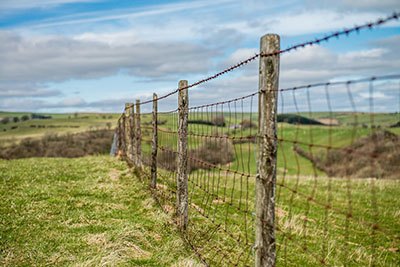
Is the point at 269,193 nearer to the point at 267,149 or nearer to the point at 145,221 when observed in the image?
the point at 267,149

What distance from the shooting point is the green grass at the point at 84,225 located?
23.4ft

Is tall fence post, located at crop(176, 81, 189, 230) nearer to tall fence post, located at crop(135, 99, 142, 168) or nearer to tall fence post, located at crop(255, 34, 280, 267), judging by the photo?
tall fence post, located at crop(255, 34, 280, 267)

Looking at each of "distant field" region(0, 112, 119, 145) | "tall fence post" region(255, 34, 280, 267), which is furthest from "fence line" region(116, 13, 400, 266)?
"distant field" region(0, 112, 119, 145)

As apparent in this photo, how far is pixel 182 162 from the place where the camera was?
28.5ft

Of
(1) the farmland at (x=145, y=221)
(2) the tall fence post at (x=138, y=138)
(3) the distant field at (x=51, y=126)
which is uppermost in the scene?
(2) the tall fence post at (x=138, y=138)

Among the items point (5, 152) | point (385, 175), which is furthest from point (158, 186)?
point (5, 152)

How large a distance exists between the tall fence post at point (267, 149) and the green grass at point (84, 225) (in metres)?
2.40

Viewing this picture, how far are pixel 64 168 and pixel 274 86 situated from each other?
48.0 ft

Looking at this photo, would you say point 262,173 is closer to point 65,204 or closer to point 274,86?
point 274,86

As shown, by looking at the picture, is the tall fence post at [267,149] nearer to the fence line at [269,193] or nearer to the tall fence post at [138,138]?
the fence line at [269,193]

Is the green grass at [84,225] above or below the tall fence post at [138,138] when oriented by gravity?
below

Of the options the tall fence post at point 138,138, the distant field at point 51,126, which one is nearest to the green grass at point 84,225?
the tall fence post at point 138,138

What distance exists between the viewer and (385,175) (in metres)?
48.3

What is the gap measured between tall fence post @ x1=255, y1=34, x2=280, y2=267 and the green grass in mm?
2398
